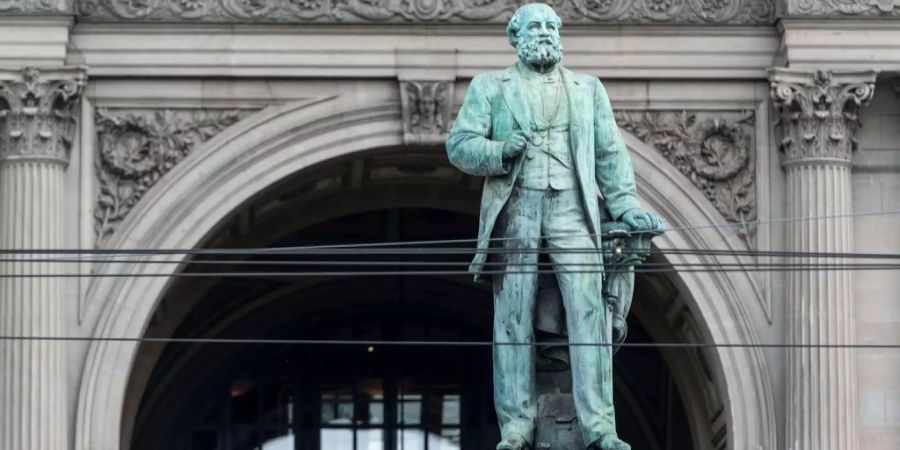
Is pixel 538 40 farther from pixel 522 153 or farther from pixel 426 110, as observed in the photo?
pixel 426 110

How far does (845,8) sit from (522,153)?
15.1 meters

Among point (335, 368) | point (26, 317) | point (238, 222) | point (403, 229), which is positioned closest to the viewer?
point (26, 317)

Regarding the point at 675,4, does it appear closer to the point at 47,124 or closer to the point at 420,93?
the point at 420,93

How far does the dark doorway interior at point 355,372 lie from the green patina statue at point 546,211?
20.2 meters

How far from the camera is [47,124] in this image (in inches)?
1257

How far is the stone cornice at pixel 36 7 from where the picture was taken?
31.9 m

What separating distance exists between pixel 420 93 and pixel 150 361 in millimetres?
4699

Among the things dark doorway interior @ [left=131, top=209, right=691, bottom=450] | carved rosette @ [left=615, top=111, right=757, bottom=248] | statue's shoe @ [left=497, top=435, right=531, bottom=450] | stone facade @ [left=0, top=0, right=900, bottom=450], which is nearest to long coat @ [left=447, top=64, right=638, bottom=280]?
statue's shoe @ [left=497, top=435, right=531, bottom=450]

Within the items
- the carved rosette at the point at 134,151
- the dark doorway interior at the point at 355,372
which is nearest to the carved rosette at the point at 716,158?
the carved rosette at the point at 134,151

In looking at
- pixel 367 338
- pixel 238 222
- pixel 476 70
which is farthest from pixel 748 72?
pixel 367 338

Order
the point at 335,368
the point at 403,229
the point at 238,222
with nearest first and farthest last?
the point at 238,222 → the point at 403,229 → the point at 335,368

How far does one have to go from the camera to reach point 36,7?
32000mm

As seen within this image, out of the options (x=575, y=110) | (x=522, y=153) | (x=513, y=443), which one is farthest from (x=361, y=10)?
(x=513, y=443)

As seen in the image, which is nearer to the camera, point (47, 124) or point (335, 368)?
point (47, 124)
